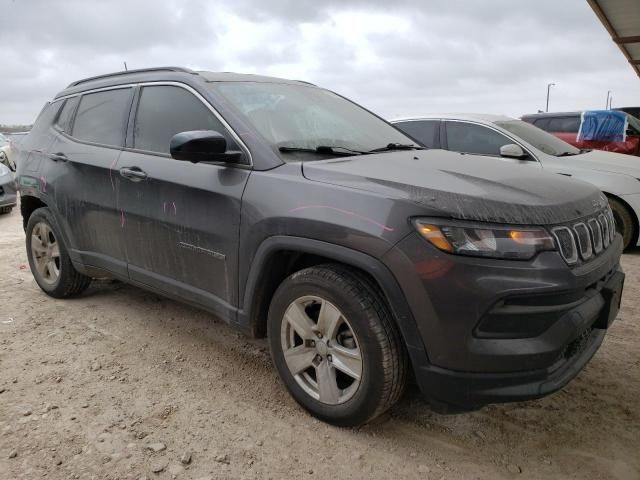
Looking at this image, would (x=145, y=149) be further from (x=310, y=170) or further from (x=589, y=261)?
(x=589, y=261)

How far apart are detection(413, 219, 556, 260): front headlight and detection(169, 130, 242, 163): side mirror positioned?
113cm

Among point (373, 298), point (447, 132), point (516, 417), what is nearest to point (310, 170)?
point (373, 298)

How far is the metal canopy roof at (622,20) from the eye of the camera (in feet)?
30.7

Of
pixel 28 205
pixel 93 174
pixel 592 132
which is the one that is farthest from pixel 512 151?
pixel 592 132

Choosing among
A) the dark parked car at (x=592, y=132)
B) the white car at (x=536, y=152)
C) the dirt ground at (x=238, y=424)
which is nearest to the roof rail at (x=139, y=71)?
the dirt ground at (x=238, y=424)

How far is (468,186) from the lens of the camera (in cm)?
221

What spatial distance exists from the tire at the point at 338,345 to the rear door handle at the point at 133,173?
1234 mm

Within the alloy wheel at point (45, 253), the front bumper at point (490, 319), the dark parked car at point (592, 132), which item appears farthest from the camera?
the dark parked car at point (592, 132)

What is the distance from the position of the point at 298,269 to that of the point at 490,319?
102cm

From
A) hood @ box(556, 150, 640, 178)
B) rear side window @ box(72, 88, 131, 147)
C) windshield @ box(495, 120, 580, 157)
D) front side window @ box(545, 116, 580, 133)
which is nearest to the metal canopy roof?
front side window @ box(545, 116, 580, 133)

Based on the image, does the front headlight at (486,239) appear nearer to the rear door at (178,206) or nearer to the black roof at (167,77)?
the rear door at (178,206)

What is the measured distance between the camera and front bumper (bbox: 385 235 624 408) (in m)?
1.95

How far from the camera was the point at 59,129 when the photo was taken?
4074 mm

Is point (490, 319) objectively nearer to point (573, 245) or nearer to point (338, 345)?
point (573, 245)
